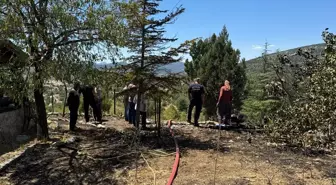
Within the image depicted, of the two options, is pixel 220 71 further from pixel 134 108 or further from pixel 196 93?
pixel 134 108

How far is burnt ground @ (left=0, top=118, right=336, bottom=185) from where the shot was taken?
6.17 metres

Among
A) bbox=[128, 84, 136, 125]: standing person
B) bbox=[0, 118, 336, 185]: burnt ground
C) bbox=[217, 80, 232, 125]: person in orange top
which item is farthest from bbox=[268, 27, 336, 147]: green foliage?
bbox=[128, 84, 136, 125]: standing person

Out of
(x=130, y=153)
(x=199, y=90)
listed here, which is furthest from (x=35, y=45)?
(x=199, y=90)

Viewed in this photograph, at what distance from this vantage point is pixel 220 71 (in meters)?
30.5

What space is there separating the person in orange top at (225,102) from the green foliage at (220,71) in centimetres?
1694

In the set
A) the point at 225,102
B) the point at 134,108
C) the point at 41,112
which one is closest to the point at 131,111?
the point at 134,108

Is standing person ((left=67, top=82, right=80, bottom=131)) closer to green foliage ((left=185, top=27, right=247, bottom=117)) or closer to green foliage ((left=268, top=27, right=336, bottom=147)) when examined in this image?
green foliage ((left=268, top=27, right=336, bottom=147))

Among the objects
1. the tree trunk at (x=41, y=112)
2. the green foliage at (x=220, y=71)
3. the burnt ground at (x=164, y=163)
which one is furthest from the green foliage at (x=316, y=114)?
the green foliage at (x=220, y=71)

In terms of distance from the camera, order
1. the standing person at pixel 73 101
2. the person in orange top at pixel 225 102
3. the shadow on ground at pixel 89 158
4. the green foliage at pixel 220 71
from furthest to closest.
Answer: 1. the green foliage at pixel 220 71
2. the person in orange top at pixel 225 102
3. the standing person at pixel 73 101
4. the shadow on ground at pixel 89 158

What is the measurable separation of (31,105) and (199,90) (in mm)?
6019

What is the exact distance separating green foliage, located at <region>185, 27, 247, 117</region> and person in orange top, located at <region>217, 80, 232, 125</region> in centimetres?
1694

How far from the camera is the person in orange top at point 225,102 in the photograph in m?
10.9

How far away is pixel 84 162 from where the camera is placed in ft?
24.1

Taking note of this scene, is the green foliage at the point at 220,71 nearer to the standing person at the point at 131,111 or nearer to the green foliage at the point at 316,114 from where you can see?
the standing person at the point at 131,111
